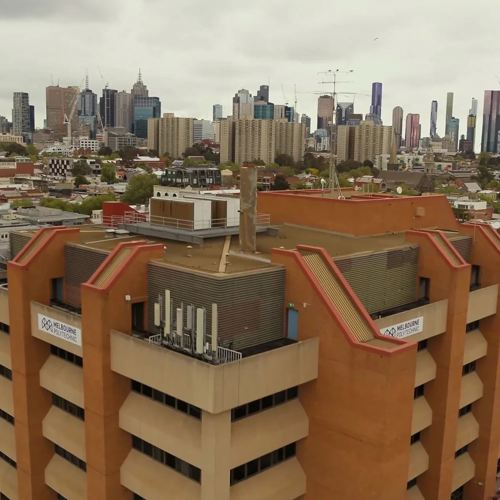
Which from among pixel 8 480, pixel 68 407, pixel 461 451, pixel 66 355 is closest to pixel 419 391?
pixel 461 451

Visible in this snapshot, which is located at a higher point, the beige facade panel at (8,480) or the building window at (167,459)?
the building window at (167,459)

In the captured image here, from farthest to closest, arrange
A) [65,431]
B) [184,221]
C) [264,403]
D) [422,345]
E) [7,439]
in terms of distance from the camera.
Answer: [184,221] → [7,439] → [422,345] → [65,431] → [264,403]

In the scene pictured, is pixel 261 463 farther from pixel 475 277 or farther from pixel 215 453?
pixel 475 277

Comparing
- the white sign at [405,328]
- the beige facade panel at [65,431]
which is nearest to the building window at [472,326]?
the white sign at [405,328]

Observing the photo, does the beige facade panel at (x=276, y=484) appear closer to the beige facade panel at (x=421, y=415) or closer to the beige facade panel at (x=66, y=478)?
the beige facade panel at (x=421, y=415)

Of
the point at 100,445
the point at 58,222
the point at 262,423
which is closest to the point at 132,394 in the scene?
the point at 100,445

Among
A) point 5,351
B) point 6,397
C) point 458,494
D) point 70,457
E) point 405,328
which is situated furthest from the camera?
point 458,494

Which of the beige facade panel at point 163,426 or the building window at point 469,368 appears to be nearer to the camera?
the beige facade panel at point 163,426
